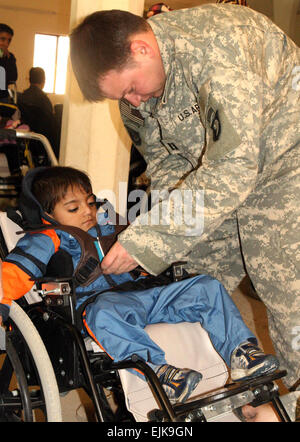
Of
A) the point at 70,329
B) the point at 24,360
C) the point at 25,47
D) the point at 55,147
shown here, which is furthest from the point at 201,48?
the point at 25,47

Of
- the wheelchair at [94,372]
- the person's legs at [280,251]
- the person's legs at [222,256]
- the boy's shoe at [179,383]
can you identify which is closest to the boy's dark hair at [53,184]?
the wheelchair at [94,372]

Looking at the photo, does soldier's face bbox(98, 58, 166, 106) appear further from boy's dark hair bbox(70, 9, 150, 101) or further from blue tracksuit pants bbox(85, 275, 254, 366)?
blue tracksuit pants bbox(85, 275, 254, 366)

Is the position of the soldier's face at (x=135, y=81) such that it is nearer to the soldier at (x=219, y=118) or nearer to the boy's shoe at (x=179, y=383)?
the soldier at (x=219, y=118)

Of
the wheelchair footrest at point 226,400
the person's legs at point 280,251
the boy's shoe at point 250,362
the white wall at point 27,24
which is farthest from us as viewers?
the white wall at point 27,24

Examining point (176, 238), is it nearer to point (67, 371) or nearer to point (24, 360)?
point (67, 371)

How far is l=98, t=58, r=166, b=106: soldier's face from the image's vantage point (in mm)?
1484

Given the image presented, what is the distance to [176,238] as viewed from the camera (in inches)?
62.6

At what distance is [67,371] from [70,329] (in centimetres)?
13

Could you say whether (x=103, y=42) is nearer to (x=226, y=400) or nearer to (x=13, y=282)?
(x=13, y=282)

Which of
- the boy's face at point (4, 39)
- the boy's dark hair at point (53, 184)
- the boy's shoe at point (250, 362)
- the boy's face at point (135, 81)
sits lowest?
the boy's shoe at point (250, 362)

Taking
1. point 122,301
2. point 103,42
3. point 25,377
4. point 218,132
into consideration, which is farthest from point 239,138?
point 25,377

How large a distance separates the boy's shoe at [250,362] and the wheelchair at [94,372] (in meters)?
0.03

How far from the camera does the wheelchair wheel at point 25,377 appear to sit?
141 centimetres

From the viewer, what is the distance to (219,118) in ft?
4.85
